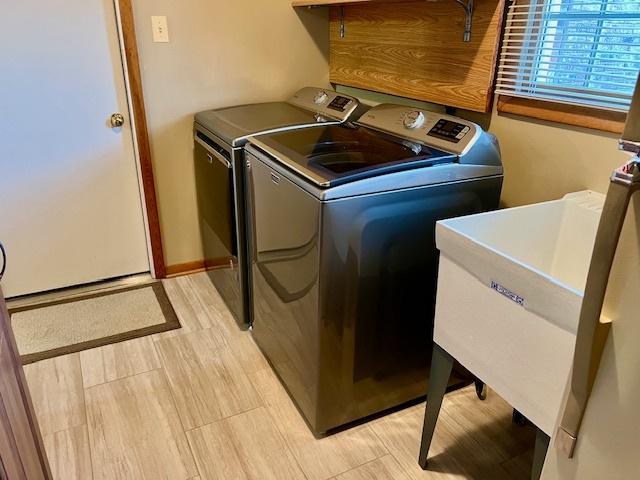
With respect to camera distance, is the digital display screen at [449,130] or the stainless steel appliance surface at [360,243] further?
the digital display screen at [449,130]

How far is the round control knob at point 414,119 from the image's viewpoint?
1848mm

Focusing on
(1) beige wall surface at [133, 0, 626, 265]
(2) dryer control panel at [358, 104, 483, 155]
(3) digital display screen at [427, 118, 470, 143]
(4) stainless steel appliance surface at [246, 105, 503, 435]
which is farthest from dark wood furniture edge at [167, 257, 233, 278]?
(3) digital display screen at [427, 118, 470, 143]

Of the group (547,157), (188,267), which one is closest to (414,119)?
(547,157)

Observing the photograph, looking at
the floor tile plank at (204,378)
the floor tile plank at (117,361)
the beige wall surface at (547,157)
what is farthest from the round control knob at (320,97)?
the floor tile plank at (117,361)

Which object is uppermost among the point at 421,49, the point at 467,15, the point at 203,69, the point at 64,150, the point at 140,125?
the point at 467,15

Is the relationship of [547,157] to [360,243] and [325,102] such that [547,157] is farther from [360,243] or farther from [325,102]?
[325,102]

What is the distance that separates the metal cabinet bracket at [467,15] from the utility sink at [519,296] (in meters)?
0.68

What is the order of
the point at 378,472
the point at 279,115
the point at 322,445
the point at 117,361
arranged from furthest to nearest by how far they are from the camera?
the point at 279,115
the point at 117,361
the point at 322,445
the point at 378,472

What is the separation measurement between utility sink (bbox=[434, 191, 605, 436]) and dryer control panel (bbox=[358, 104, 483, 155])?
1.06ft

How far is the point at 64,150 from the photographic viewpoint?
7.96ft

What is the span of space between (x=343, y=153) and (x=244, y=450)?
1.07m

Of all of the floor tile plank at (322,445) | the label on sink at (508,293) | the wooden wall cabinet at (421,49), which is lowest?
the floor tile plank at (322,445)

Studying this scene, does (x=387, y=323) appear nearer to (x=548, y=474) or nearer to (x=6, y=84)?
(x=548, y=474)

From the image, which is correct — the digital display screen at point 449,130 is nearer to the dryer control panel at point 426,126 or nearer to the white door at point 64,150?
the dryer control panel at point 426,126
